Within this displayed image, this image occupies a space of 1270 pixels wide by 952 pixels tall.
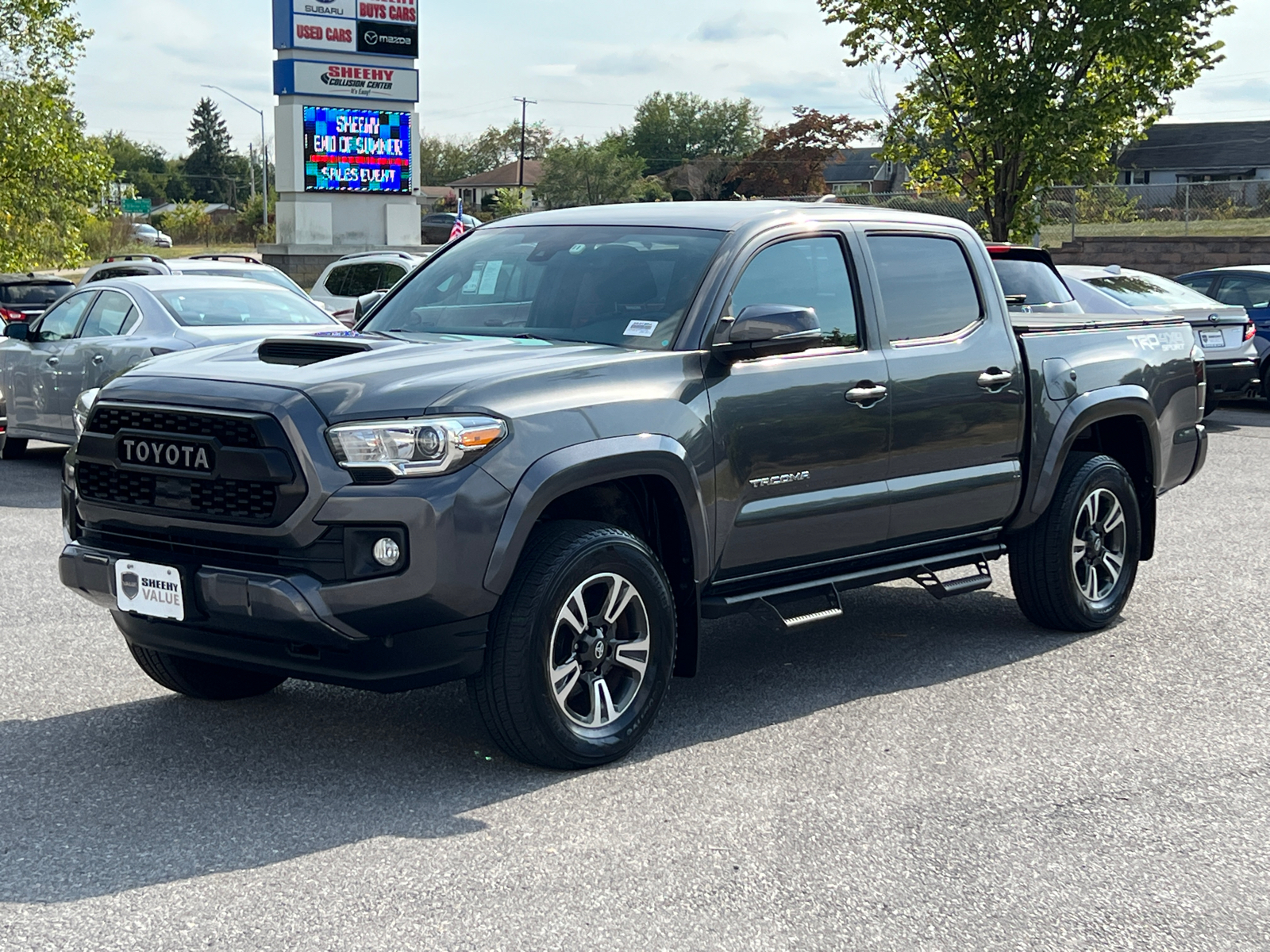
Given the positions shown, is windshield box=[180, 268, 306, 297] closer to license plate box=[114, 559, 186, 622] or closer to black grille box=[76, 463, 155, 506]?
black grille box=[76, 463, 155, 506]

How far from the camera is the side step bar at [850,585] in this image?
19.2 feet

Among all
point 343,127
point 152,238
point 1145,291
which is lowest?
point 1145,291

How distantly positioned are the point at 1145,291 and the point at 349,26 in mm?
29519

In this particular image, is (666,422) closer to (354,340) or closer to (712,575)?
(712,575)

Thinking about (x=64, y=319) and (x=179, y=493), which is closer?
(x=179, y=493)

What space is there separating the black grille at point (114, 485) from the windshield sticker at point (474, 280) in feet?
5.72

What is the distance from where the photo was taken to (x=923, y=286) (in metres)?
6.75

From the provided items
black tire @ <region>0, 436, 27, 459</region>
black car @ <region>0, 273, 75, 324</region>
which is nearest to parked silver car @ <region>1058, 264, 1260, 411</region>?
black tire @ <region>0, 436, 27, 459</region>

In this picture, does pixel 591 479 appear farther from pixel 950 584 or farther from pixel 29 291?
pixel 29 291

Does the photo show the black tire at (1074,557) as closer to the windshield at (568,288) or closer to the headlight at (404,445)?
the windshield at (568,288)

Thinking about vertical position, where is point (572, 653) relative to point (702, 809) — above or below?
above

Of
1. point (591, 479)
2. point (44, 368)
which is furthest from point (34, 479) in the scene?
point (591, 479)

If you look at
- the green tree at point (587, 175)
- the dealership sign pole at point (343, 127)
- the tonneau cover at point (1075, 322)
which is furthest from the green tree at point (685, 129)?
the tonneau cover at point (1075, 322)

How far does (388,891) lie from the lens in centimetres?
415
